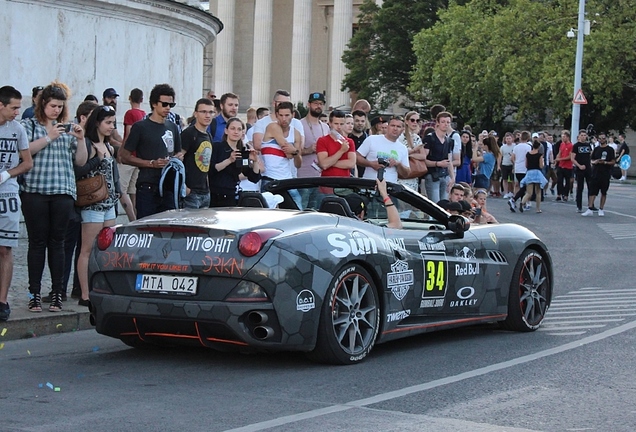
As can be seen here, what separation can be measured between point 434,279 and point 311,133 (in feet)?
17.4

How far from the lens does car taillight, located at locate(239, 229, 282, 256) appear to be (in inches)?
316

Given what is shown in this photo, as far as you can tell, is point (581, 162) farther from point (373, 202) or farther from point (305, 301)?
point (305, 301)

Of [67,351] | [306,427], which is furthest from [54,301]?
[306,427]

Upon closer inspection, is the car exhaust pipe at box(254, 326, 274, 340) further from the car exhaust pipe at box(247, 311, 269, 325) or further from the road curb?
the road curb

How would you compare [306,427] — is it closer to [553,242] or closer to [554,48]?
[553,242]

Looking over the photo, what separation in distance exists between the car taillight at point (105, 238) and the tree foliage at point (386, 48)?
6537 centimetres

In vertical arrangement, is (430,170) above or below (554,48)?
below

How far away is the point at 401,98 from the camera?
3260 inches

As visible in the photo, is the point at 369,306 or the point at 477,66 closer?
the point at 369,306

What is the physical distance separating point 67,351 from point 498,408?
356cm

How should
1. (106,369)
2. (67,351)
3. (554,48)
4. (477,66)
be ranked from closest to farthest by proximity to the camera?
(106,369), (67,351), (554,48), (477,66)

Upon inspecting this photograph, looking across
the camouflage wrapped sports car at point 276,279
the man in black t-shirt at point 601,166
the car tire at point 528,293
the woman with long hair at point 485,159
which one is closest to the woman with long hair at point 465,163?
the woman with long hair at point 485,159

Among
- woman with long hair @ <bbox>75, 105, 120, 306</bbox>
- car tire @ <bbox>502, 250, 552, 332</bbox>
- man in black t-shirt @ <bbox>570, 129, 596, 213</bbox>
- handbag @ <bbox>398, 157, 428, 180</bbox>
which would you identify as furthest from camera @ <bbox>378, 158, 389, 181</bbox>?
man in black t-shirt @ <bbox>570, 129, 596, 213</bbox>

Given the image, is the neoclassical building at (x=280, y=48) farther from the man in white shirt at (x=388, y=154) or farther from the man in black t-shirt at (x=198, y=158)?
the man in black t-shirt at (x=198, y=158)
